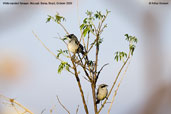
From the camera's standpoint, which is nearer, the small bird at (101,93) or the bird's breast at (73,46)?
the bird's breast at (73,46)

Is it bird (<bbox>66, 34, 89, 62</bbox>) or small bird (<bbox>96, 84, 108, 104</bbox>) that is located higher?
bird (<bbox>66, 34, 89, 62</bbox>)

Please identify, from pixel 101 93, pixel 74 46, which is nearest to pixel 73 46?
pixel 74 46

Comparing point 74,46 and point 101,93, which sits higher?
point 74,46

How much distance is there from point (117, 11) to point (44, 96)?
3.19 feet

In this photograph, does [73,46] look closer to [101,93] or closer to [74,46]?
[74,46]

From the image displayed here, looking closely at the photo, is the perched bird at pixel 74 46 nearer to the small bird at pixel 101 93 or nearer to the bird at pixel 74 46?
the bird at pixel 74 46

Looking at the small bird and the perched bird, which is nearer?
the perched bird

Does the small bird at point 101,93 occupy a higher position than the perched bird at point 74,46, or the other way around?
the perched bird at point 74,46

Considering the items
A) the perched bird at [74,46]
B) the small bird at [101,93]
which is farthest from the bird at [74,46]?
the small bird at [101,93]

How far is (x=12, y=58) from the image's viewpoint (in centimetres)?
189

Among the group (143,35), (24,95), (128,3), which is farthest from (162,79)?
(24,95)

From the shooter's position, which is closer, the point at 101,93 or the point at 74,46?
the point at 74,46

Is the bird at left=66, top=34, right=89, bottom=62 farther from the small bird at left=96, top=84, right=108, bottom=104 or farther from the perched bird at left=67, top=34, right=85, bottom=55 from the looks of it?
the small bird at left=96, top=84, right=108, bottom=104

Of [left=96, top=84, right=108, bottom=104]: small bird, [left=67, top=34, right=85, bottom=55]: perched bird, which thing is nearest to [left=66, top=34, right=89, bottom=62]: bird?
[left=67, top=34, right=85, bottom=55]: perched bird
